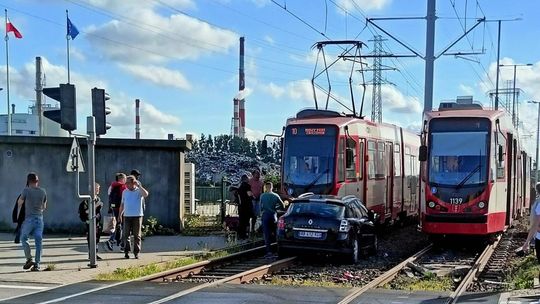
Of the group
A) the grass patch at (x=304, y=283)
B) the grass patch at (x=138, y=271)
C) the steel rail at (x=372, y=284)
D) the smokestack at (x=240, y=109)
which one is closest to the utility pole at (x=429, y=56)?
the steel rail at (x=372, y=284)

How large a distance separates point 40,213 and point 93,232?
1.05 meters

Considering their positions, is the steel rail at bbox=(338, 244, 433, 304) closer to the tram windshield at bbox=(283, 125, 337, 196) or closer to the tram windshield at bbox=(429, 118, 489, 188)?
the tram windshield at bbox=(429, 118, 489, 188)

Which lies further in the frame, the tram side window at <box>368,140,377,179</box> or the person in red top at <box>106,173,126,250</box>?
the tram side window at <box>368,140,377,179</box>

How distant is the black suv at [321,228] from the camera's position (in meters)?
15.6

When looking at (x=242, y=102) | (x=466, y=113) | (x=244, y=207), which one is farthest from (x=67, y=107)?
(x=242, y=102)

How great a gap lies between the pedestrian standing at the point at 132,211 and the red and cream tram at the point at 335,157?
5619 mm

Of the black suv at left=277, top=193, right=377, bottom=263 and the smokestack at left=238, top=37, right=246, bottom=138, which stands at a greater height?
the smokestack at left=238, top=37, right=246, bottom=138

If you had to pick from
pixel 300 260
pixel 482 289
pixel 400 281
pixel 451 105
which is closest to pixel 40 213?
pixel 300 260

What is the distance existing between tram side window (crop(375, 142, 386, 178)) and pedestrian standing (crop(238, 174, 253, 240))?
4.78 meters

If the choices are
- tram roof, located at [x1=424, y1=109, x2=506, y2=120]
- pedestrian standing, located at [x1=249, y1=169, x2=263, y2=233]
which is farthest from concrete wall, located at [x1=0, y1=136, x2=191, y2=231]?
tram roof, located at [x1=424, y1=109, x2=506, y2=120]

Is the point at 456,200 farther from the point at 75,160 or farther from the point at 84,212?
the point at 75,160

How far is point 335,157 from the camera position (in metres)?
20.0

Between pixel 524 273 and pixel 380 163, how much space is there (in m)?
10.7

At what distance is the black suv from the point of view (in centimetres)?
1561
